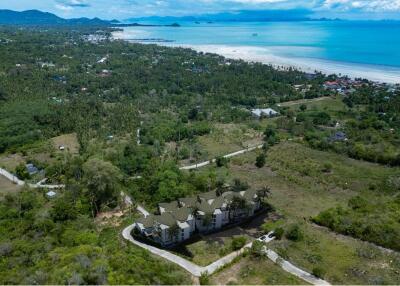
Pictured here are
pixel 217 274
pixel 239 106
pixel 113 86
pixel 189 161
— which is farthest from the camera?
pixel 113 86

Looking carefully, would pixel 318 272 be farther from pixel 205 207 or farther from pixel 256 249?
pixel 205 207

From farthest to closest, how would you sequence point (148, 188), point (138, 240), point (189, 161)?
point (189, 161)
point (148, 188)
point (138, 240)

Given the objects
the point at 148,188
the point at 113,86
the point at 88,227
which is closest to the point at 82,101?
the point at 113,86

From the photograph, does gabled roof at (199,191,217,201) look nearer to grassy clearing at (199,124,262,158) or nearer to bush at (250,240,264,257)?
bush at (250,240,264,257)

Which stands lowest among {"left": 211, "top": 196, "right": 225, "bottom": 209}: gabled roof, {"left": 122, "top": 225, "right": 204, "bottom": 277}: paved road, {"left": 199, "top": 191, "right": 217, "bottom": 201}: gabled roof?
{"left": 122, "top": 225, "right": 204, "bottom": 277}: paved road

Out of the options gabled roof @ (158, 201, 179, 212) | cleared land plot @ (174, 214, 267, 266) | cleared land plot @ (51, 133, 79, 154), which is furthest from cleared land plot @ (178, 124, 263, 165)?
cleared land plot @ (174, 214, 267, 266)

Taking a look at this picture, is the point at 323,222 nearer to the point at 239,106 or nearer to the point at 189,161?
the point at 189,161

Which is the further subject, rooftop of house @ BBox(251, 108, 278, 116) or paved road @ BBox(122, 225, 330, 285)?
rooftop of house @ BBox(251, 108, 278, 116)

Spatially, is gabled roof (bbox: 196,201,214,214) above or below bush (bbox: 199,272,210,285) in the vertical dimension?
above
